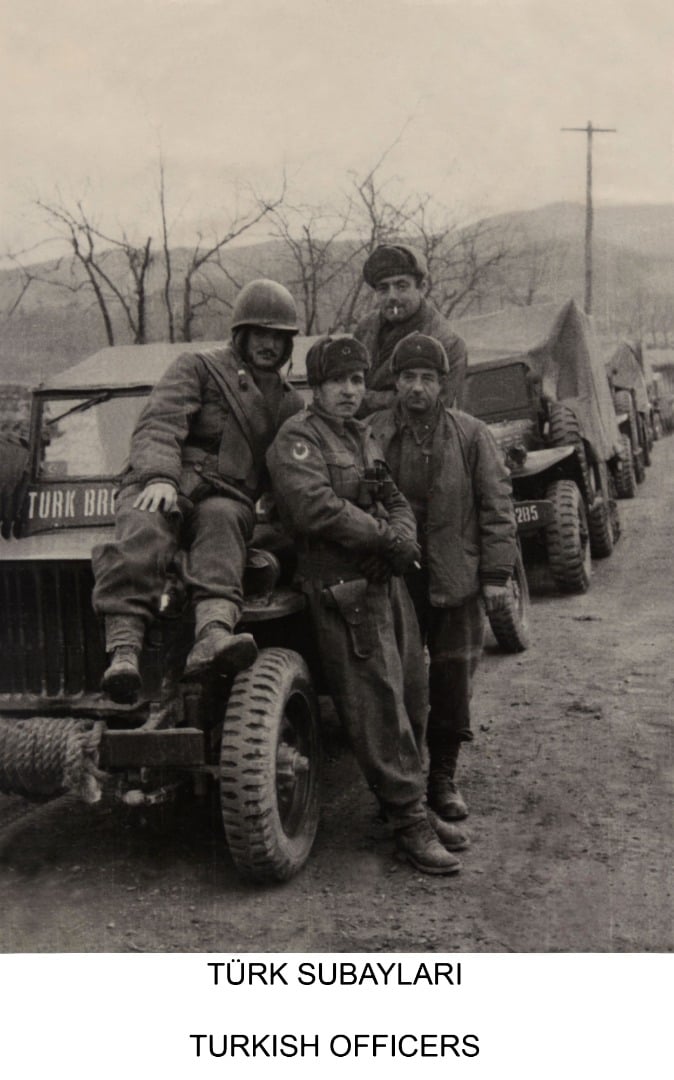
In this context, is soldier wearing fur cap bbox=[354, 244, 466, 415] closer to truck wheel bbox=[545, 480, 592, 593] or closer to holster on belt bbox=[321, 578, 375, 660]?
holster on belt bbox=[321, 578, 375, 660]

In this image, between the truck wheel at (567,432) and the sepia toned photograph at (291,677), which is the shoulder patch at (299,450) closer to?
the sepia toned photograph at (291,677)

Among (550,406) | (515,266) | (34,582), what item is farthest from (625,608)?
(515,266)

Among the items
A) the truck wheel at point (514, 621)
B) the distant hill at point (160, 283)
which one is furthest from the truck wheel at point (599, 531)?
the truck wheel at point (514, 621)

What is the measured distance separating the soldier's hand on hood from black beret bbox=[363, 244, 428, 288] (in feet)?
5.57

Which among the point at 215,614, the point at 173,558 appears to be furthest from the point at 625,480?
the point at 215,614

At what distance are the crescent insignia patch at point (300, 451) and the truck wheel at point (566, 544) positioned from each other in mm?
4642

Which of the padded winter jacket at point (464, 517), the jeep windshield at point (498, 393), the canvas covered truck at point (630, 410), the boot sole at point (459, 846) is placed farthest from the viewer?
the canvas covered truck at point (630, 410)

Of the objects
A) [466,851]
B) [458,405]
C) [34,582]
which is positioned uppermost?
[458,405]

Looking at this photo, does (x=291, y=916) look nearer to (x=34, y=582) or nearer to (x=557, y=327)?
(x=34, y=582)

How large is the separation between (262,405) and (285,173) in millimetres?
6491

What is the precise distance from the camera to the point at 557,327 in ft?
32.1

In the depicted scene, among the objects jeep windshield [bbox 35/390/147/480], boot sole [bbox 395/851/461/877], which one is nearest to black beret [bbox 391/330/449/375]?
boot sole [bbox 395/851/461/877]

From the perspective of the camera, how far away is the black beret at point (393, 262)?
185 inches

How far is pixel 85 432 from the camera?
545cm
